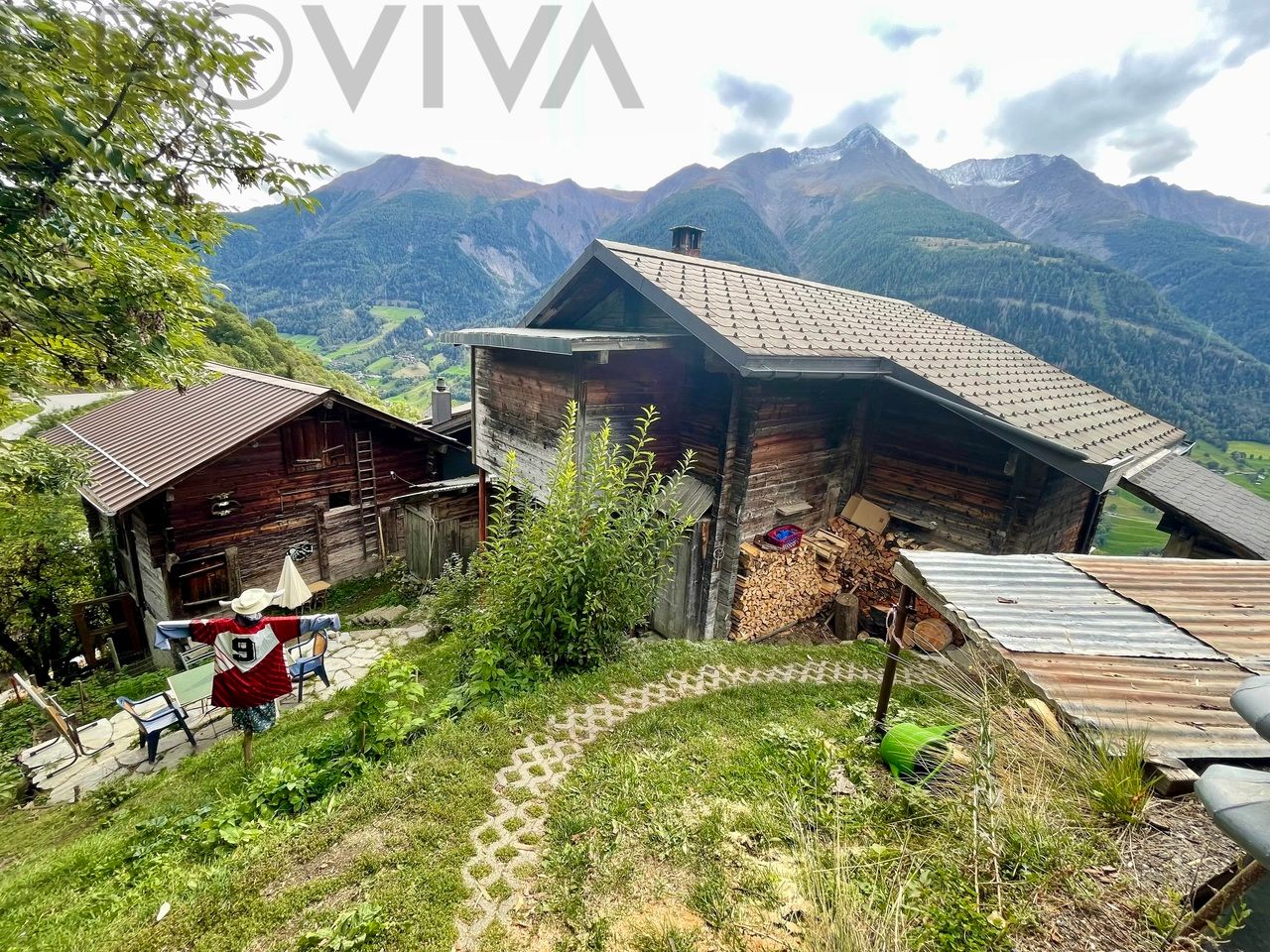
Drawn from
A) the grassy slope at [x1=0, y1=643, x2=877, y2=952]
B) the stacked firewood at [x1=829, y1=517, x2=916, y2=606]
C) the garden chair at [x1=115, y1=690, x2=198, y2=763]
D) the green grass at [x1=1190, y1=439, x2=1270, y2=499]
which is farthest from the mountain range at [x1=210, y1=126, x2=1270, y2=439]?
the stacked firewood at [x1=829, y1=517, x2=916, y2=606]

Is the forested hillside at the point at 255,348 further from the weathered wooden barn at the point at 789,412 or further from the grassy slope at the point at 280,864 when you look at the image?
the grassy slope at the point at 280,864

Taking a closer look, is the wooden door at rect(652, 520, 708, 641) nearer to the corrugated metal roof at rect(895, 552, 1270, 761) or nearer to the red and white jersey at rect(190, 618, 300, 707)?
the corrugated metal roof at rect(895, 552, 1270, 761)

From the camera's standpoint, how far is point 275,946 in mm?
2578

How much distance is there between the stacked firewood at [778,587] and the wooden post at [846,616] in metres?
0.21

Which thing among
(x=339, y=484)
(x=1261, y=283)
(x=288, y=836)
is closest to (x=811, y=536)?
(x=288, y=836)

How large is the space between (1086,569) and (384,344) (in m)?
117

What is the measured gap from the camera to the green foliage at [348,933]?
2522 millimetres

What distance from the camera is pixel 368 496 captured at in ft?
44.3

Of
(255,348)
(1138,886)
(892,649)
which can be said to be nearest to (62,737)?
(892,649)

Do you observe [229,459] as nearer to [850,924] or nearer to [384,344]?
[850,924]

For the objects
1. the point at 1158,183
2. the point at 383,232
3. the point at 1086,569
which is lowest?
the point at 1086,569

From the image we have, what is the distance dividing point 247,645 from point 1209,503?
14.0m

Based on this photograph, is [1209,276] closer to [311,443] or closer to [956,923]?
[956,923]

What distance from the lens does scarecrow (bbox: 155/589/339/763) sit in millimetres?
4437
